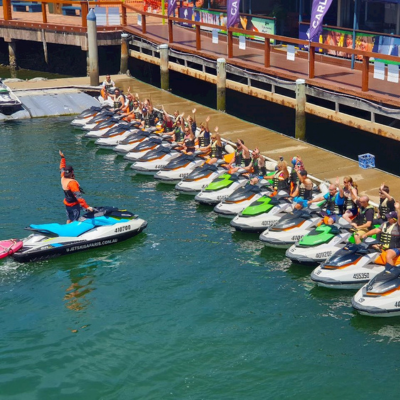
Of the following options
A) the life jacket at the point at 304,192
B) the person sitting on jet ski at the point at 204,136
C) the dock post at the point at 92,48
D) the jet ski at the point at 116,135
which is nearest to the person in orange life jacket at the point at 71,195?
the life jacket at the point at 304,192

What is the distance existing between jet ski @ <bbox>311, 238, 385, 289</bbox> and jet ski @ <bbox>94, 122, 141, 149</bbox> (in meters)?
15.8

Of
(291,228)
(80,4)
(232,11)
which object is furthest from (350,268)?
(80,4)

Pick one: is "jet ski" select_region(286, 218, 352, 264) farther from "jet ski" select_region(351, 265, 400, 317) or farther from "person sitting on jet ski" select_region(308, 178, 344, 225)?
"jet ski" select_region(351, 265, 400, 317)

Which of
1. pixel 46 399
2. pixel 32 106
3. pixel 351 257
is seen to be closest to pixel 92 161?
pixel 32 106

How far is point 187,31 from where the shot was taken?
47.4 metres

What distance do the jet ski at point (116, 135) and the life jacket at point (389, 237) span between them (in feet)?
53.0

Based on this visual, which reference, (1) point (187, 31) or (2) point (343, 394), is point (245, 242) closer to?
(2) point (343, 394)

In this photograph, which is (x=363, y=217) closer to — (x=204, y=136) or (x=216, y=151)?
(x=216, y=151)

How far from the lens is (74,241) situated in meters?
22.6

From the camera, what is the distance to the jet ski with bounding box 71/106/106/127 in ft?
120

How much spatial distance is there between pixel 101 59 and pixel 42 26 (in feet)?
14.7

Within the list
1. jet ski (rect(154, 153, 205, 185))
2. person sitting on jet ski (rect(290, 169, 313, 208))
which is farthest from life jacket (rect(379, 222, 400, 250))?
jet ski (rect(154, 153, 205, 185))

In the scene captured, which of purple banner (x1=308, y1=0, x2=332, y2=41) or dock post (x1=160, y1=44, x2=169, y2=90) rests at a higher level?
purple banner (x1=308, y1=0, x2=332, y2=41)

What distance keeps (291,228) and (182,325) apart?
18.7 feet
